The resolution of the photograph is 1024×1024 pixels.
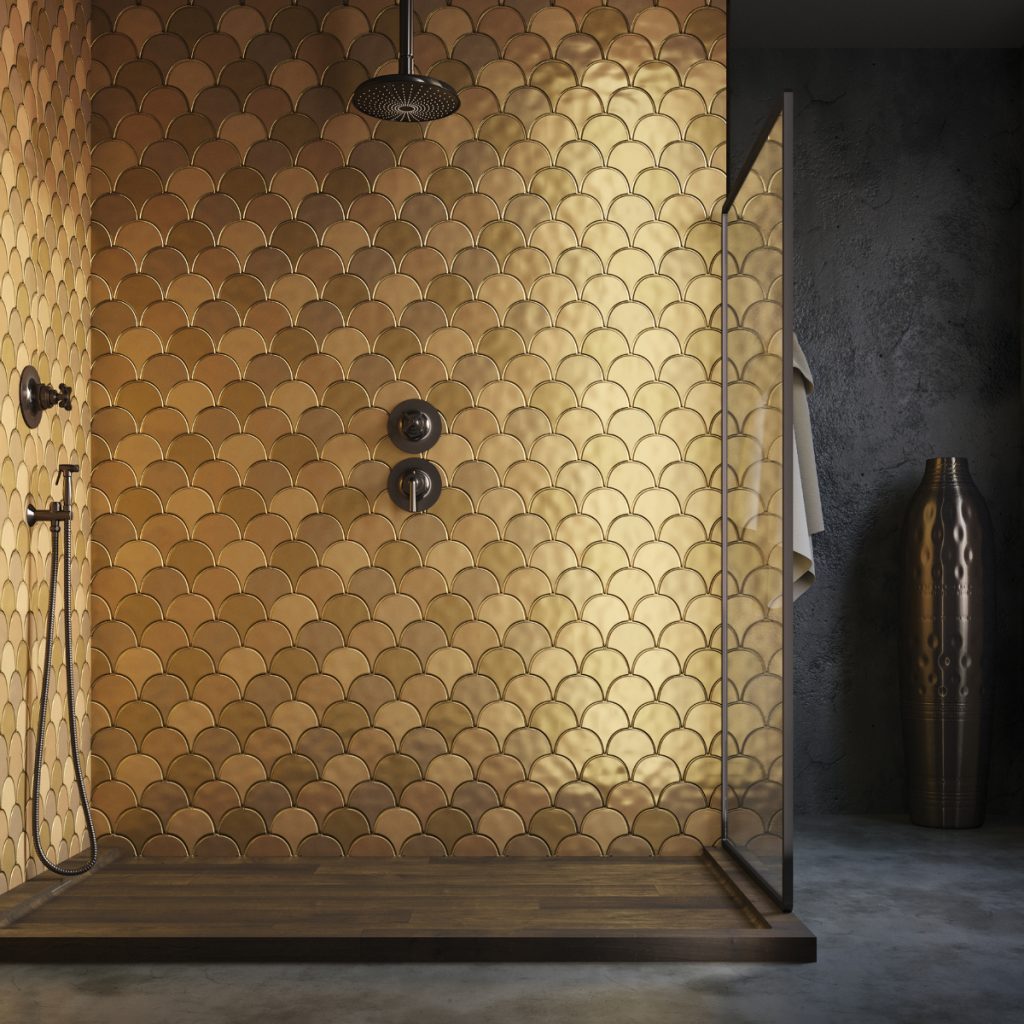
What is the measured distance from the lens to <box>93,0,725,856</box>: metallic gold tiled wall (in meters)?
3.16

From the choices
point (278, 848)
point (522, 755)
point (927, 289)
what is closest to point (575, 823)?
point (522, 755)

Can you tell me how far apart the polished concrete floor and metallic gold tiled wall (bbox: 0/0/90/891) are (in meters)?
0.63

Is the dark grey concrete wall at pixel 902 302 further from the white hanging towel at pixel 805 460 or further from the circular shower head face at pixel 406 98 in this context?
the circular shower head face at pixel 406 98

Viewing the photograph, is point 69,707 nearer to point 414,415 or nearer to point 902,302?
point 414,415

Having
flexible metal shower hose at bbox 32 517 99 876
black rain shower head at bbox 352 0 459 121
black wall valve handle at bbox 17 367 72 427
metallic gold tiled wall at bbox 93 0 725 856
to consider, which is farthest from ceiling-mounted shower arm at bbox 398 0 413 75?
flexible metal shower hose at bbox 32 517 99 876

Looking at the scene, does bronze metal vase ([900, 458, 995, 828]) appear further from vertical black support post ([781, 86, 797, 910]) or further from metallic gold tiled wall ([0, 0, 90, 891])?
metallic gold tiled wall ([0, 0, 90, 891])

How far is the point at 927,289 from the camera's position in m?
4.05

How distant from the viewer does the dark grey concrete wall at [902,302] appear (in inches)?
159

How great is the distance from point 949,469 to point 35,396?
117 inches

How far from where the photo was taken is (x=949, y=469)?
3736 mm

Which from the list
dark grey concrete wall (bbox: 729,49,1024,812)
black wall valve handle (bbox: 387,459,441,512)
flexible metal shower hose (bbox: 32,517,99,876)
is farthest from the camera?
dark grey concrete wall (bbox: 729,49,1024,812)

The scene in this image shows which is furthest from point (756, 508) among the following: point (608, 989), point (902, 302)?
Answer: point (902, 302)

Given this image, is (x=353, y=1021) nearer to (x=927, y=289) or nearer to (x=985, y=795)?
(x=985, y=795)

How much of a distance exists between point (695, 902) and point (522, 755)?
706mm
